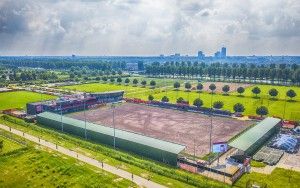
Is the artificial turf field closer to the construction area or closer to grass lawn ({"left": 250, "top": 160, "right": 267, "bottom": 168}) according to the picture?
the construction area

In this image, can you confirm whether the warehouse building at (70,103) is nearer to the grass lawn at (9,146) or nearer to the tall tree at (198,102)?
the grass lawn at (9,146)

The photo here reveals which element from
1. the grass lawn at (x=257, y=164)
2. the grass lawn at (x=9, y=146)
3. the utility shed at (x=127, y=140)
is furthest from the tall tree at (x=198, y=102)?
the grass lawn at (x=9, y=146)

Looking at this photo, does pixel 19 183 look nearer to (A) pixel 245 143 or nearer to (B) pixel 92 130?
(B) pixel 92 130

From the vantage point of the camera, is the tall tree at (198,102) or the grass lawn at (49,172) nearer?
the grass lawn at (49,172)

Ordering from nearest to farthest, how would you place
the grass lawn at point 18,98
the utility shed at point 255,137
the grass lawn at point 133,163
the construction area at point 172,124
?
the grass lawn at point 133,163
the utility shed at point 255,137
the construction area at point 172,124
the grass lawn at point 18,98

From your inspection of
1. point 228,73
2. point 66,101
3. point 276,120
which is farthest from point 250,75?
point 66,101

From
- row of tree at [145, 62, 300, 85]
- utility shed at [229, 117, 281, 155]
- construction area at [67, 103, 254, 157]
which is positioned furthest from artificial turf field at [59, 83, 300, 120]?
utility shed at [229, 117, 281, 155]

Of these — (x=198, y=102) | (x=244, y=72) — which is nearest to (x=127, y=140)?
(x=198, y=102)
